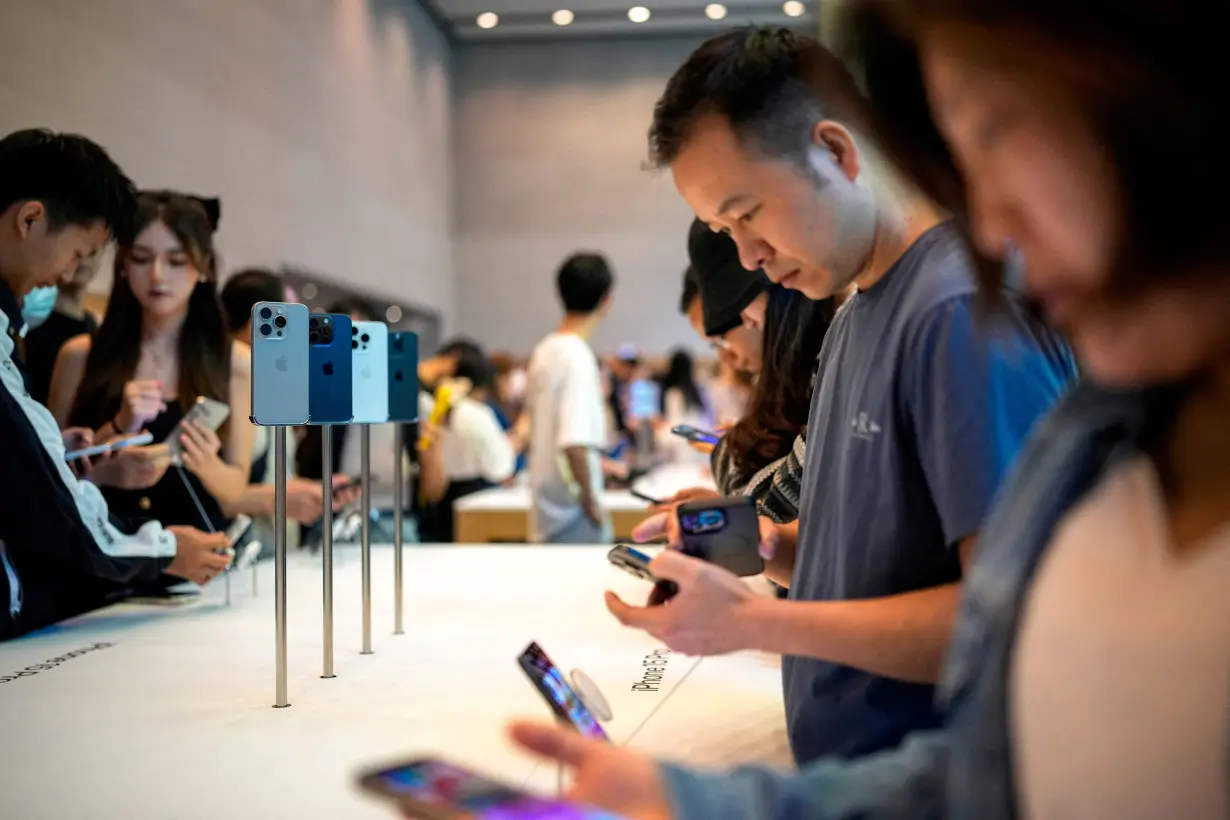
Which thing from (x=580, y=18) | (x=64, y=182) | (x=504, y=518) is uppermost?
(x=580, y=18)

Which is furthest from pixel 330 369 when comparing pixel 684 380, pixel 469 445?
pixel 684 380

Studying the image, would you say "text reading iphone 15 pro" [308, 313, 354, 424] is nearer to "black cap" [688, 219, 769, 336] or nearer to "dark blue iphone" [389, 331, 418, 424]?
"dark blue iphone" [389, 331, 418, 424]

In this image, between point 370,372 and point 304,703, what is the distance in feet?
1.96

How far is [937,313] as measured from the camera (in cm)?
96

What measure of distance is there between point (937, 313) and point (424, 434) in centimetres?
438

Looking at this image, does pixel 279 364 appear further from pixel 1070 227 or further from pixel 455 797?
pixel 1070 227

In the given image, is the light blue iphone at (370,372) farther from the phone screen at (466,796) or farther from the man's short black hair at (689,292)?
the phone screen at (466,796)

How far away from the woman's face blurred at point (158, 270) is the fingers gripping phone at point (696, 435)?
52.0 inches

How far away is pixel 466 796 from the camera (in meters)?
0.67

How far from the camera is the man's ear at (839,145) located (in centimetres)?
117

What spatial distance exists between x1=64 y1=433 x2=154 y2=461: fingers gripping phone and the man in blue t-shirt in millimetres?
1585

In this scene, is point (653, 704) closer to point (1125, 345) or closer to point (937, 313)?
point (937, 313)

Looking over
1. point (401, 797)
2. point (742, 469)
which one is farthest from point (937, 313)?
point (742, 469)

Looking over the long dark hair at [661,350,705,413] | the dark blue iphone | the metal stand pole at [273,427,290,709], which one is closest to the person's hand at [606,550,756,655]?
the metal stand pole at [273,427,290,709]
